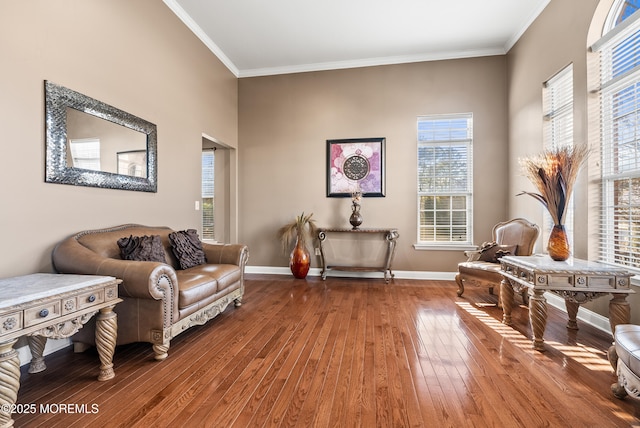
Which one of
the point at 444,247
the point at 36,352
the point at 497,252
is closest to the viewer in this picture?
the point at 36,352

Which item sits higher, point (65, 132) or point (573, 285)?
point (65, 132)

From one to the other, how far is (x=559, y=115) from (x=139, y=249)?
470cm

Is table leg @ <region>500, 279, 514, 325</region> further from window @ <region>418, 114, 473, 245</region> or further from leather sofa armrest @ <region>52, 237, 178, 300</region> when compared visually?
leather sofa armrest @ <region>52, 237, 178, 300</region>

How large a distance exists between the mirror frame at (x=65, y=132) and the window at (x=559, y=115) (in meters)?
4.63

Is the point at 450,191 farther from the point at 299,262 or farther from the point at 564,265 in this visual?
the point at 299,262

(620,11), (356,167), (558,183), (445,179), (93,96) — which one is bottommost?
(558,183)

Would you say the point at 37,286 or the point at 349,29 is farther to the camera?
the point at 349,29

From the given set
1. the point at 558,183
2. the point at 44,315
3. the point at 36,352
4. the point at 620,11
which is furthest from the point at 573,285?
the point at 36,352

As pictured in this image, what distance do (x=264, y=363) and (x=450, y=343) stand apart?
1510mm

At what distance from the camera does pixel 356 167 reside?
499 cm

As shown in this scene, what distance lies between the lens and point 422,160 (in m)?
4.87

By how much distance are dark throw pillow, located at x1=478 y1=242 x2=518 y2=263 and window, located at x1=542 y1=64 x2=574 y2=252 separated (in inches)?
21.1

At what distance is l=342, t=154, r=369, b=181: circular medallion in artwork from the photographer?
16.3ft

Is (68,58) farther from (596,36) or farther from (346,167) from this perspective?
(596,36)
